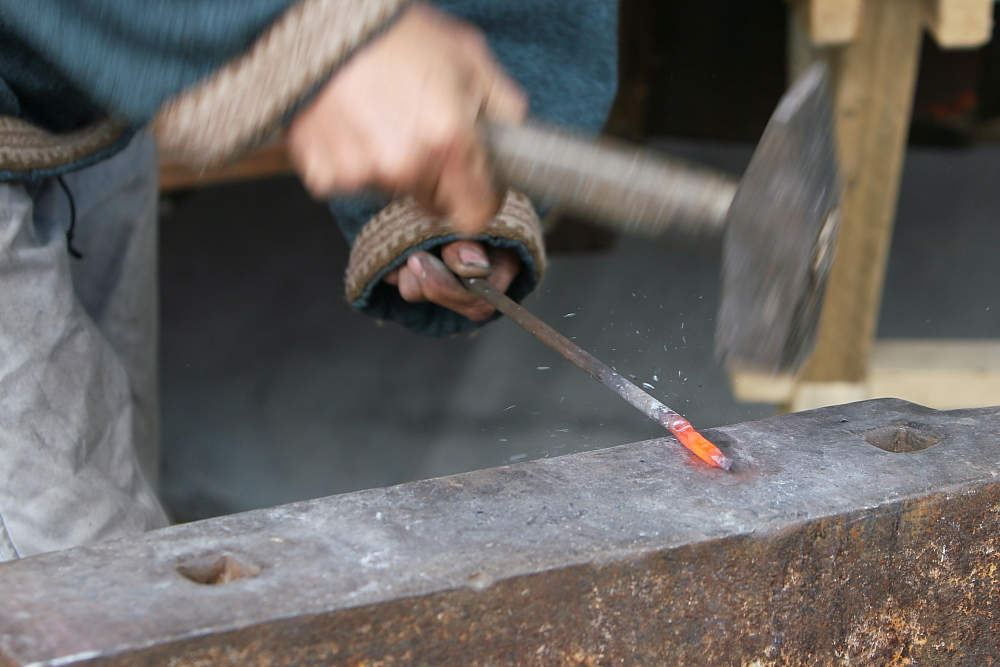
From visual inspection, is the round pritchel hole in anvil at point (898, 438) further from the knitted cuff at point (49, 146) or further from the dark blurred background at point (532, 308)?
the dark blurred background at point (532, 308)

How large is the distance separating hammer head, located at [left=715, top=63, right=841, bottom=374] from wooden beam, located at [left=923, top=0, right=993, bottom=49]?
1105 millimetres

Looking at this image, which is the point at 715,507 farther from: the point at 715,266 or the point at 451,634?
the point at 715,266

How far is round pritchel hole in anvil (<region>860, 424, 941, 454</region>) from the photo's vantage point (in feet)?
3.54

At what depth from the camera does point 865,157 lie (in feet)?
7.14

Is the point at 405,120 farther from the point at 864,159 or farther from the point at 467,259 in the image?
the point at 864,159

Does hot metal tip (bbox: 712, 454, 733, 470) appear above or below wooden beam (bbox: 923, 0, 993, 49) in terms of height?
below

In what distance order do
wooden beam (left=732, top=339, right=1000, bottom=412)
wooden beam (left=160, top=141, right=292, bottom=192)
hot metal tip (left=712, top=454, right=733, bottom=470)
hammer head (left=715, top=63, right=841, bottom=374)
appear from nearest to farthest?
1. hammer head (left=715, top=63, right=841, bottom=374)
2. hot metal tip (left=712, top=454, right=733, bottom=470)
3. wooden beam (left=732, top=339, right=1000, bottom=412)
4. wooden beam (left=160, top=141, right=292, bottom=192)

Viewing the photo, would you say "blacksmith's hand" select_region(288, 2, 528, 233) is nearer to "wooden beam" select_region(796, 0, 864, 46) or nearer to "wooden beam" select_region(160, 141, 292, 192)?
"wooden beam" select_region(796, 0, 864, 46)

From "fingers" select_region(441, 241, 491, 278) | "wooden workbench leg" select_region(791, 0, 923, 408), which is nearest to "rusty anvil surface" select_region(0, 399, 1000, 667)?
"fingers" select_region(441, 241, 491, 278)

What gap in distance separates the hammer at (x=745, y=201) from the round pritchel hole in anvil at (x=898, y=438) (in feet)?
0.68

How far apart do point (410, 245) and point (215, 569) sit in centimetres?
71

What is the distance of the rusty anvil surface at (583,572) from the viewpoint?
74cm

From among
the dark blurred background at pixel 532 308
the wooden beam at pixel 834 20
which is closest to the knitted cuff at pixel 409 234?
the wooden beam at pixel 834 20

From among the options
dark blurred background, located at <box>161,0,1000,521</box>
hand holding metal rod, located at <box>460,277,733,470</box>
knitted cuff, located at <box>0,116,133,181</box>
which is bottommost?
dark blurred background, located at <box>161,0,1000,521</box>
